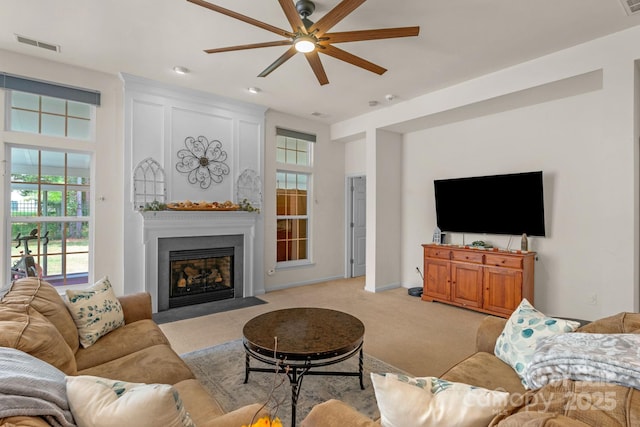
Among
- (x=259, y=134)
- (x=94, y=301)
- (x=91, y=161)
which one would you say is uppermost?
(x=259, y=134)

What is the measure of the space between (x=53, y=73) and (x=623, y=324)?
5630 mm

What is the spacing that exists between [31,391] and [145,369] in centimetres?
93

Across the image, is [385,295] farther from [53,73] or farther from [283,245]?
[53,73]

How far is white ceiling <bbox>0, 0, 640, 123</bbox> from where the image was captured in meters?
2.78

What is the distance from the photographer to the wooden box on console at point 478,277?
13.3 ft

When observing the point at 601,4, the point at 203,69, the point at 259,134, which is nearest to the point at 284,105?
the point at 259,134

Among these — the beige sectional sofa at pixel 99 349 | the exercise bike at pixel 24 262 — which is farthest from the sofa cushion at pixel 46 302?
the exercise bike at pixel 24 262

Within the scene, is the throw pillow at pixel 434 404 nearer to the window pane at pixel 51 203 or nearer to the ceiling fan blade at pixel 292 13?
the ceiling fan blade at pixel 292 13

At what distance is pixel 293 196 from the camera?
607 cm

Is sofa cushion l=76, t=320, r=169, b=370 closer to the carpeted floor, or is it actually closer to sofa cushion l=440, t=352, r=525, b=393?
the carpeted floor

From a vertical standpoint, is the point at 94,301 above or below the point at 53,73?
below

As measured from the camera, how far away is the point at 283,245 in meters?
5.91

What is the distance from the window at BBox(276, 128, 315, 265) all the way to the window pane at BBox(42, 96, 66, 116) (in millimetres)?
2981

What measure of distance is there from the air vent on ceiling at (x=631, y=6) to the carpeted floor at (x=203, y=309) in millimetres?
5028
